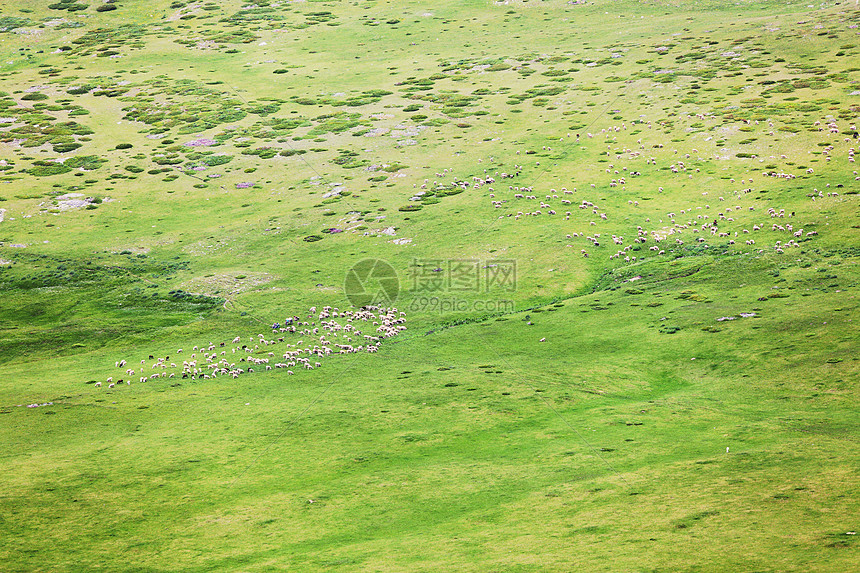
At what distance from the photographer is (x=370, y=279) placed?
5422 centimetres

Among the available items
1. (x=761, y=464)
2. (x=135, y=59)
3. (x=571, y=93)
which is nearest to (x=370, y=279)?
(x=761, y=464)

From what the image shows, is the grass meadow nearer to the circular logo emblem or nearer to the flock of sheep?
the flock of sheep

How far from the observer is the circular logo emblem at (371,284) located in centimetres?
5122

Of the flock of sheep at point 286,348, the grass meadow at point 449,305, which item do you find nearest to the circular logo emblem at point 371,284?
the grass meadow at point 449,305

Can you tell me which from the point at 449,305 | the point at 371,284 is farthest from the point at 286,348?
the point at 449,305

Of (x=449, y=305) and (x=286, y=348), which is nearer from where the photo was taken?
(x=286, y=348)

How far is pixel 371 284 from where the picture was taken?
5341 centimetres

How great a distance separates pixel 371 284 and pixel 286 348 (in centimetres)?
1052

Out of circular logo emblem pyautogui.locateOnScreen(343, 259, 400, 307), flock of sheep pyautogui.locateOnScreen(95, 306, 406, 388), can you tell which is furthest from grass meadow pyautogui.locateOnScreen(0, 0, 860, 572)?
circular logo emblem pyautogui.locateOnScreen(343, 259, 400, 307)

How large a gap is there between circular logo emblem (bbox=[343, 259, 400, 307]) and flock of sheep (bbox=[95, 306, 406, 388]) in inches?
52.8

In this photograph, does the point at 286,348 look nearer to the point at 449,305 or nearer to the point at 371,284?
the point at 371,284

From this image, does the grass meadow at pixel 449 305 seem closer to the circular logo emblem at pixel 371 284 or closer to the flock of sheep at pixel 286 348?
the flock of sheep at pixel 286 348

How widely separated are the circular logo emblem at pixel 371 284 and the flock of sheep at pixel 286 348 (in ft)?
4.40

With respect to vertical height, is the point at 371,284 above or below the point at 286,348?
above
